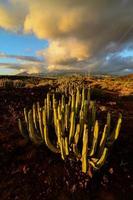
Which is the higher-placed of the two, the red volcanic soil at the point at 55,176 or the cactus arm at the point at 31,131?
the cactus arm at the point at 31,131

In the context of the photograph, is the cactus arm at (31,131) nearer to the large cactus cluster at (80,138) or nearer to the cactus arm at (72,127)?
the large cactus cluster at (80,138)

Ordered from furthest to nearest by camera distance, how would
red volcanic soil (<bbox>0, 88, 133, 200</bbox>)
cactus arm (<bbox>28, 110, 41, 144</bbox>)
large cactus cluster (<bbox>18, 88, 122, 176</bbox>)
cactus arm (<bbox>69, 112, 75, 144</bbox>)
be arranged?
cactus arm (<bbox>28, 110, 41, 144</bbox>) < cactus arm (<bbox>69, 112, 75, 144</bbox>) < large cactus cluster (<bbox>18, 88, 122, 176</bbox>) < red volcanic soil (<bbox>0, 88, 133, 200</bbox>)

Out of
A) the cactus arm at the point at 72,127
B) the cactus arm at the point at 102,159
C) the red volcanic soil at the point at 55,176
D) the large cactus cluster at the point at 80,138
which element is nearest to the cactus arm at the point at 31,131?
the large cactus cluster at the point at 80,138

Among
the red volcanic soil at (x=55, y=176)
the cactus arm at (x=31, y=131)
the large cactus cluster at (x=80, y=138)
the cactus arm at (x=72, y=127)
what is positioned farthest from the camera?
the cactus arm at (x=31, y=131)

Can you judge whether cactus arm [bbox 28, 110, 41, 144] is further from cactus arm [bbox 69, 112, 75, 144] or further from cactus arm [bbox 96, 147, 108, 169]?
cactus arm [bbox 96, 147, 108, 169]

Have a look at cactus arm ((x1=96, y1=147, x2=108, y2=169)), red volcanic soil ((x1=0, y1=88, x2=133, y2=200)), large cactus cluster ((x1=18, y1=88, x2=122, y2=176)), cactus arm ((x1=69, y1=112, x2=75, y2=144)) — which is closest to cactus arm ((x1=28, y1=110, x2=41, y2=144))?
large cactus cluster ((x1=18, y1=88, x2=122, y2=176))

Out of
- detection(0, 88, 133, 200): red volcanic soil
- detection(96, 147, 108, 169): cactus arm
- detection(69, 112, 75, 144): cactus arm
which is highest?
detection(69, 112, 75, 144): cactus arm

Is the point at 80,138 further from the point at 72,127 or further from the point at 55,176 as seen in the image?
the point at 55,176

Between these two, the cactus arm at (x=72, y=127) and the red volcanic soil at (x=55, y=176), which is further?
the cactus arm at (x=72, y=127)

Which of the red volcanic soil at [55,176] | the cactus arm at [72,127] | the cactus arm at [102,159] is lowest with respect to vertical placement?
the red volcanic soil at [55,176]

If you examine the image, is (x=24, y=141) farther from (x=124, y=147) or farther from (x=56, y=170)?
(x=124, y=147)

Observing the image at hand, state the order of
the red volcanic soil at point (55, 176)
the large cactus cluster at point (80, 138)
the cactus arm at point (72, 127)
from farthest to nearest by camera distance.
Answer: the cactus arm at point (72, 127)
the large cactus cluster at point (80, 138)
the red volcanic soil at point (55, 176)

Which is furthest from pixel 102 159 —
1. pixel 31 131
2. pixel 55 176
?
pixel 31 131

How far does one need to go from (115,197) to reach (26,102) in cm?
640
